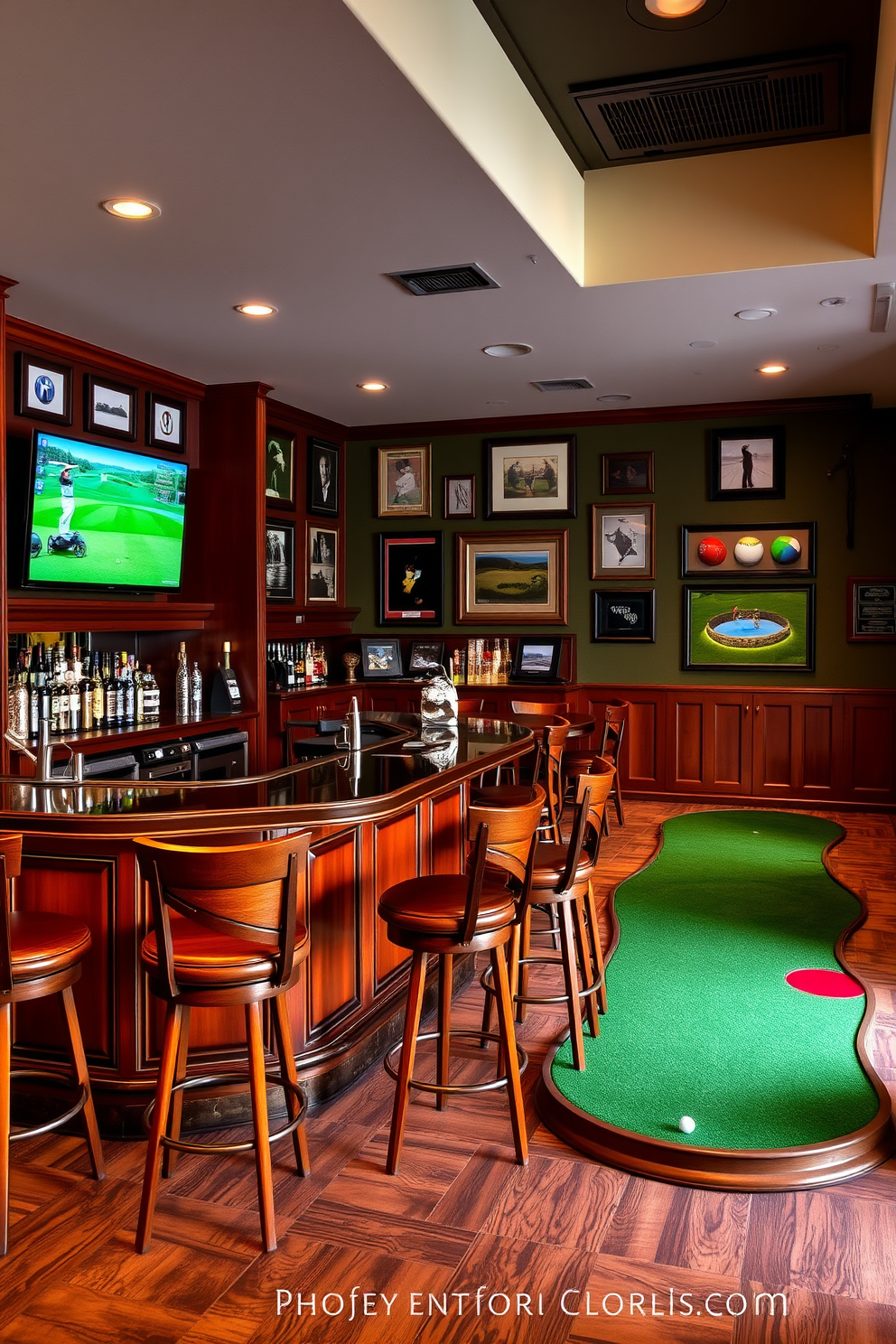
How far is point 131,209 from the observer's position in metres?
3.98

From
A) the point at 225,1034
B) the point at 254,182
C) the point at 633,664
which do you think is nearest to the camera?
the point at 225,1034

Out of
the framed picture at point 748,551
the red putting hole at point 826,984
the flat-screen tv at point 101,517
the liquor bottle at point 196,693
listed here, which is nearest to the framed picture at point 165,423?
the flat-screen tv at point 101,517

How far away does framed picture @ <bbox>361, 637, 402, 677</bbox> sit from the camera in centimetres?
886

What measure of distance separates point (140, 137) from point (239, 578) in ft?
12.8

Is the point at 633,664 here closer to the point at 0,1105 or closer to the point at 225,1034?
the point at 225,1034

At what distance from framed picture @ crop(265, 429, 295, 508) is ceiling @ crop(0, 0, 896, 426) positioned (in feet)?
2.19

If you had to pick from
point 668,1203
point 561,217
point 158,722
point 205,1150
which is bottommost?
point 668,1203

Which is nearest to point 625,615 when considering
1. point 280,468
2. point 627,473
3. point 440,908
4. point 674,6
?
point 627,473

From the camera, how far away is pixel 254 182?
12.4 ft

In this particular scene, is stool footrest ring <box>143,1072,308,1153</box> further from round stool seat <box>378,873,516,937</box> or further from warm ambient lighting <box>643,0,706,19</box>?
warm ambient lighting <box>643,0,706,19</box>

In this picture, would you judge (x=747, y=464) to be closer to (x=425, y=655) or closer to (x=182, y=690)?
(x=425, y=655)

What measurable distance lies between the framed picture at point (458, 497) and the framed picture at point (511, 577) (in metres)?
0.19

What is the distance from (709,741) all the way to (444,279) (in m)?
4.64

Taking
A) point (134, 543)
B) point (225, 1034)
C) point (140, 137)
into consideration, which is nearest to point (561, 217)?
point (140, 137)
